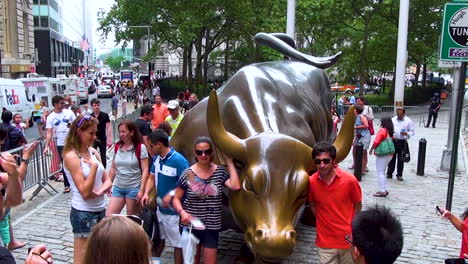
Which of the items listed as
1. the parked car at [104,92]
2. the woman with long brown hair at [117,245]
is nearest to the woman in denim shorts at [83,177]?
A: the woman with long brown hair at [117,245]

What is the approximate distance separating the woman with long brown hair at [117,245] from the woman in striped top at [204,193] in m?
2.61

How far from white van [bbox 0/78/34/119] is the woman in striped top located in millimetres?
17495

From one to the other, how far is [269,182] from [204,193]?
2.54 feet

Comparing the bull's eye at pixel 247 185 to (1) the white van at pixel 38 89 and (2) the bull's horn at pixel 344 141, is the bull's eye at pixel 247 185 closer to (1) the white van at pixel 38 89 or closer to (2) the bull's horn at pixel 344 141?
(2) the bull's horn at pixel 344 141

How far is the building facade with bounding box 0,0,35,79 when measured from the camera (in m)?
32.9

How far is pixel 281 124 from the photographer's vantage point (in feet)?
18.5

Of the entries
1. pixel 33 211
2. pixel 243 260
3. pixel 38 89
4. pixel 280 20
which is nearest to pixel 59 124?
pixel 33 211

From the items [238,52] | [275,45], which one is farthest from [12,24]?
[275,45]

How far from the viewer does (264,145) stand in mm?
4707

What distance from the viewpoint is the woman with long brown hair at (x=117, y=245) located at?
2.16 metres

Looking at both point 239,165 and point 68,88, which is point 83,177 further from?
point 68,88

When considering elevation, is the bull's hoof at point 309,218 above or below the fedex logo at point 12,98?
below

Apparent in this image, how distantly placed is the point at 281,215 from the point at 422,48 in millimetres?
31003

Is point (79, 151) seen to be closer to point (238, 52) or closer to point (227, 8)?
point (227, 8)
